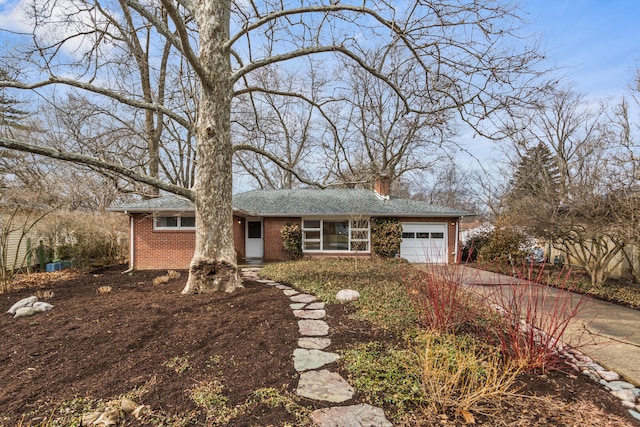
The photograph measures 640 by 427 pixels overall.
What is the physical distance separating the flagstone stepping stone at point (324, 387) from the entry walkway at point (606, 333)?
1487mm

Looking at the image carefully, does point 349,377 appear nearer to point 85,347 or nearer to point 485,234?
point 85,347

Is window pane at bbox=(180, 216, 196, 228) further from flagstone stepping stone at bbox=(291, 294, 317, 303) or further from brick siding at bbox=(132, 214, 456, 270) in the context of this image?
flagstone stepping stone at bbox=(291, 294, 317, 303)

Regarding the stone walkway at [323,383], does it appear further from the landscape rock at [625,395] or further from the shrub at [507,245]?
the shrub at [507,245]

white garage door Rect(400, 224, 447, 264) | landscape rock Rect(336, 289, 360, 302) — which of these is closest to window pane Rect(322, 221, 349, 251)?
white garage door Rect(400, 224, 447, 264)

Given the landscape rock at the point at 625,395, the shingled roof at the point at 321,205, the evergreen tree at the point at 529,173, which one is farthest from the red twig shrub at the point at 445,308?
the evergreen tree at the point at 529,173

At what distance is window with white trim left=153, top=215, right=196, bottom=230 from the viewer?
10.5 m

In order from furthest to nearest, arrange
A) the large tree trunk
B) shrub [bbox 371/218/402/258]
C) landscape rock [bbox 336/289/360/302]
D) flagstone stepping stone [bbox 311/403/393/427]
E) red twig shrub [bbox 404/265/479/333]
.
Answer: shrub [bbox 371/218/402/258], the large tree trunk, landscape rock [bbox 336/289/360/302], red twig shrub [bbox 404/265/479/333], flagstone stepping stone [bbox 311/403/393/427]

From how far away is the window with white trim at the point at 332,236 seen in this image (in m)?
13.0

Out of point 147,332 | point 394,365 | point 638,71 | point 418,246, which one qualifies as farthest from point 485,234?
point 147,332

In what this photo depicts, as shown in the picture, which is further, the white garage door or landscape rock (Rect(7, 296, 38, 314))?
the white garage door

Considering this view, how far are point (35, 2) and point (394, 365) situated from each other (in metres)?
7.54

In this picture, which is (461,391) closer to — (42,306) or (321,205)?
(42,306)

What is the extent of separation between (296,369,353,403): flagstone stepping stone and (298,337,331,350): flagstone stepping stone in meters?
0.57

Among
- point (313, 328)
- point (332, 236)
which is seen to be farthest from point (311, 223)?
point (313, 328)
